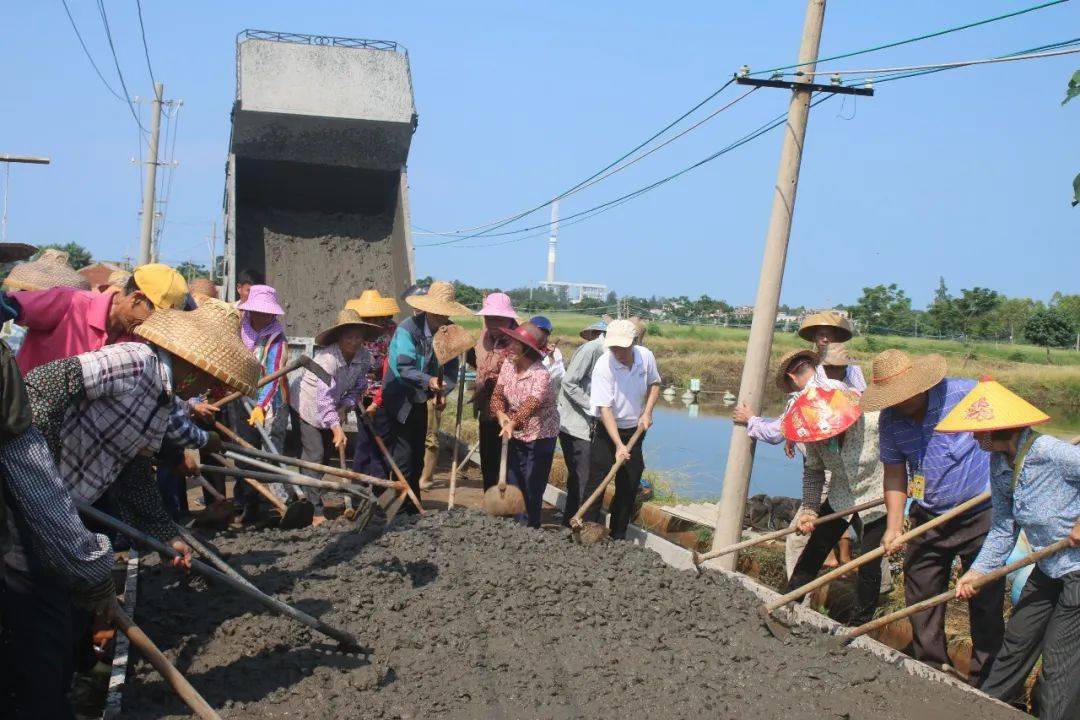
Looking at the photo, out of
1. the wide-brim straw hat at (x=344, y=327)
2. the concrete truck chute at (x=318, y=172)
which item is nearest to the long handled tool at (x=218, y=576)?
the wide-brim straw hat at (x=344, y=327)

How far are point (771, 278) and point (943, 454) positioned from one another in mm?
1821

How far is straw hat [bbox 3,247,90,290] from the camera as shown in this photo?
596cm

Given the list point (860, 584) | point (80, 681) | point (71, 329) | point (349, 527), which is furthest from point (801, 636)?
point (71, 329)

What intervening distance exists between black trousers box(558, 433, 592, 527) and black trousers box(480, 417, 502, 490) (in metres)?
0.53

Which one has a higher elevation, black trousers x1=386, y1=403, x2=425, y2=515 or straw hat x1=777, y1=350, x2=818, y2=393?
straw hat x1=777, y1=350, x2=818, y2=393

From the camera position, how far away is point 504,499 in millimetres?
6832

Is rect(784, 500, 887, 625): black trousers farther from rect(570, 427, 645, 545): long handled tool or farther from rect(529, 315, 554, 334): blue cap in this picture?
rect(529, 315, 554, 334): blue cap

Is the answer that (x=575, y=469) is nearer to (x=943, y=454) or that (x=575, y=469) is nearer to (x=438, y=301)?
(x=438, y=301)

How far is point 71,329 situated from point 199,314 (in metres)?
0.95

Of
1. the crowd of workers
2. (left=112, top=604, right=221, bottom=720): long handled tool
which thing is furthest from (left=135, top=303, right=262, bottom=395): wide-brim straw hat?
(left=112, top=604, right=221, bottom=720): long handled tool

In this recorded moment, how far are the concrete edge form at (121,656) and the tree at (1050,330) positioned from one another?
4710 centimetres

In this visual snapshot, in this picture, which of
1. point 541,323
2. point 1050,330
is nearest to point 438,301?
point 541,323

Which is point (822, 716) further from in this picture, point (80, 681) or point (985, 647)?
point (80, 681)

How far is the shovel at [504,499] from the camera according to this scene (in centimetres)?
682
